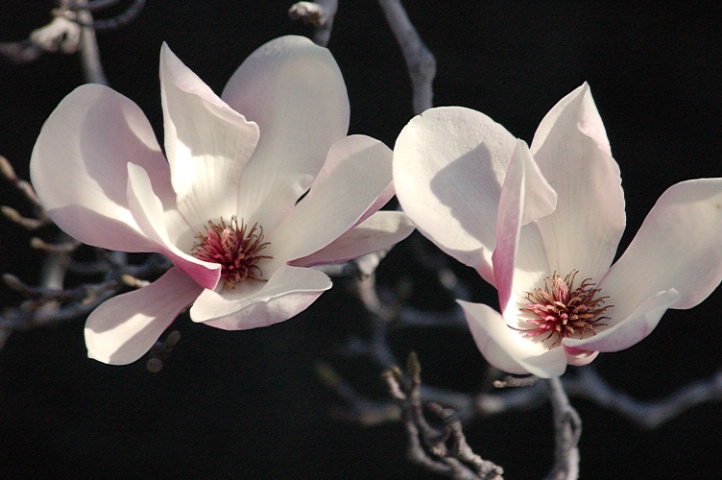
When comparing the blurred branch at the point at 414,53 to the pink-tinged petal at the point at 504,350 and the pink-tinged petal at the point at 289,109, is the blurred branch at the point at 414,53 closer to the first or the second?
the pink-tinged petal at the point at 289,109

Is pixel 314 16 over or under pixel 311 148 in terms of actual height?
over

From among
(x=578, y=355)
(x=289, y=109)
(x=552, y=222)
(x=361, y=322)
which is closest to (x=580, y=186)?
(x=552, y=222)

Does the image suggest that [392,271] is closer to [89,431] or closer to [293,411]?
[293,411]

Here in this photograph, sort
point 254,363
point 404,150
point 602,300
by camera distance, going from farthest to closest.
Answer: point 254,363 < point 602,300 < point 404,150

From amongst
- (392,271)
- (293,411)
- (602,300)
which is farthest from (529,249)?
(293,411)

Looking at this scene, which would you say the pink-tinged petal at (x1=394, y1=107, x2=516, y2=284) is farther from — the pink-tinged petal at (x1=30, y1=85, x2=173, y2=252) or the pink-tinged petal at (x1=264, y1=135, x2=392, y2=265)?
the pink-tinged petal at (x1=30, y1=85, x2=173, y2=252)

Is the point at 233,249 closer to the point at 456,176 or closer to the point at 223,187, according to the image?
the point at 223,187

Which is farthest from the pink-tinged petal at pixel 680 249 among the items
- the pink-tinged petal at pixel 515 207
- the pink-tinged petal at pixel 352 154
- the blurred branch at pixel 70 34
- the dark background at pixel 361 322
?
the dark background at pixel 361 322
